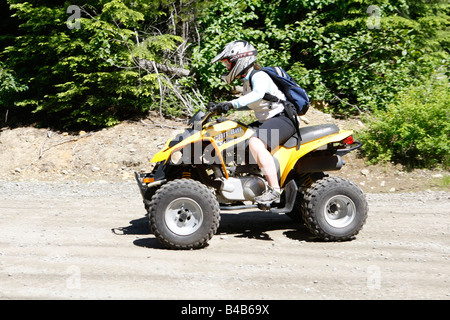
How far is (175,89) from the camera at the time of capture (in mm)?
12633

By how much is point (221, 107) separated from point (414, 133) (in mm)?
5605

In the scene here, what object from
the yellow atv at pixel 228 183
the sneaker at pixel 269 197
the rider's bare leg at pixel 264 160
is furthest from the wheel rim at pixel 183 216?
the rider's bare leg at pixel 264 160

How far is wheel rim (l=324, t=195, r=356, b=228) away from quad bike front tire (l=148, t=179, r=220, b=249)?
1329 mm

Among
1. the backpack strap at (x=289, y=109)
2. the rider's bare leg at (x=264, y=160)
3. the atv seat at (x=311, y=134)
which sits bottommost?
the rider's bare leg at (x=264, y=160)

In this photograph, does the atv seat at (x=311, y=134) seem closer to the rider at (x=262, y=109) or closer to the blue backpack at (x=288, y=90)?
the rider at (x=262, y=109)

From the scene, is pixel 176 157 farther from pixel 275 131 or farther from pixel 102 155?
pixel 102 155

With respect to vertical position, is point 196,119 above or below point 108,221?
above

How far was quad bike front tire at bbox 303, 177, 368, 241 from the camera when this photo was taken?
19.3 feet

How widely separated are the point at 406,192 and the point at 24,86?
356 inches

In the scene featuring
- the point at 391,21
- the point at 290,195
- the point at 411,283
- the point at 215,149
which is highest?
the point at 391,21

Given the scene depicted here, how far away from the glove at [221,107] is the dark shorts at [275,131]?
1.66 ft

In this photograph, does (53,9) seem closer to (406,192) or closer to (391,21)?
(391,21)

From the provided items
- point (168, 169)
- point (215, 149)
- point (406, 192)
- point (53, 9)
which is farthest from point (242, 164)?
point (53, 9)

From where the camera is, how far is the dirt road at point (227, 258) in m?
4.40
